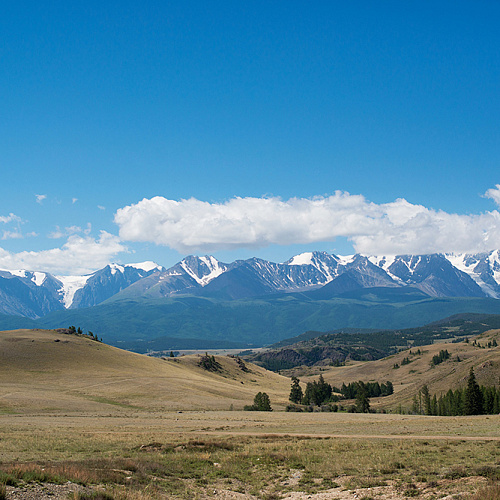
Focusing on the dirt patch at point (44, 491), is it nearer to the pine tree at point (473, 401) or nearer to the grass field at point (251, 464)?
the grass field at point (251, 464)

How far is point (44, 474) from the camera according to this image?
19.2 m

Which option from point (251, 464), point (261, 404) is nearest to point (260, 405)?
point (261, 404)

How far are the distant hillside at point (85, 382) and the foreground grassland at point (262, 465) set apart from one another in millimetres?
29443

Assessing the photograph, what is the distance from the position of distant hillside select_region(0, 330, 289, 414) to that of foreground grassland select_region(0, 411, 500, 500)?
96.6 feet

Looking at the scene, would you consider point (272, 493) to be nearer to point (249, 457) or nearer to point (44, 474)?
point (249, 457)

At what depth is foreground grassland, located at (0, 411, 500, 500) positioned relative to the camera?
65.7 feet

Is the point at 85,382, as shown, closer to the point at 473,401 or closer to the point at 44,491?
the point at 473,401

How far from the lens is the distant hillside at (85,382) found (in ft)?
275

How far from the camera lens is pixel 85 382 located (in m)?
112

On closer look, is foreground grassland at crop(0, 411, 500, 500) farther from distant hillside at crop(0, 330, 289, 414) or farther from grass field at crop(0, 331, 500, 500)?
distant hillside at crop(0, 330, 289, 414)

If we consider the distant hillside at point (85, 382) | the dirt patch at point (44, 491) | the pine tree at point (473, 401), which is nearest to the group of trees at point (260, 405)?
the distant hillside at point (85, 382)

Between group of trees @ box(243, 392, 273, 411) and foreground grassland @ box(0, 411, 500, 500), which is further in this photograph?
group of trees @ box(243, 392, 273, 411)

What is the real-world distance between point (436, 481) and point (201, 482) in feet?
39.9

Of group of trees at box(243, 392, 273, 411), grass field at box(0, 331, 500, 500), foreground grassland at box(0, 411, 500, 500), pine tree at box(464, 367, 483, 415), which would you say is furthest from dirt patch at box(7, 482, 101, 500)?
pine tree at box(464, 367, 483, 415)
